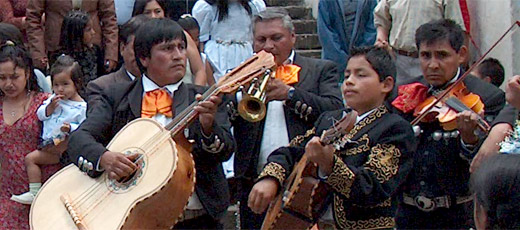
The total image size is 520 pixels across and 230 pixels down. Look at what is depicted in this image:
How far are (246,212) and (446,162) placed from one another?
1121mm

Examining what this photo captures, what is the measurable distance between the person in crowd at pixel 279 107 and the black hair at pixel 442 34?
0.55m

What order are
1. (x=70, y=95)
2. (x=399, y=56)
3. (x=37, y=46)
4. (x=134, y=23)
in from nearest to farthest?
(x=134, y=23), (x=70, y=95), (x=399, y=56), (x=37, y=46)

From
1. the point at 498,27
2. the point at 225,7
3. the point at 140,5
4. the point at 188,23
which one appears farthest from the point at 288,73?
the point at 140,5

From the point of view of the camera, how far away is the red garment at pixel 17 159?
20.2ft

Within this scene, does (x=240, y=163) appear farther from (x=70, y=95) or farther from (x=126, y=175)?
(x=70, y=95)

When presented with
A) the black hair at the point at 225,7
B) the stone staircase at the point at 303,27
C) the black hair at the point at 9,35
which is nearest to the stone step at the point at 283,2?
the stone staircase at the point at 303,27

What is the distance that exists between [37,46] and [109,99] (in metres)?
3.12

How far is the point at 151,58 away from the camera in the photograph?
5094mm

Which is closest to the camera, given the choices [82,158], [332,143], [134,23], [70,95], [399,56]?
[332,143]

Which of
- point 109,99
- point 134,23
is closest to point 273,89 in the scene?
point 109,99

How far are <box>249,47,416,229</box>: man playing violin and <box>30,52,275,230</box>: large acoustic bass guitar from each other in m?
0.39

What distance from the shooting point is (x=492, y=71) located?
7.01 meters

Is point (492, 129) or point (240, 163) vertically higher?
point (492, 129)

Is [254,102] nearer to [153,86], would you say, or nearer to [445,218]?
[153,86]
